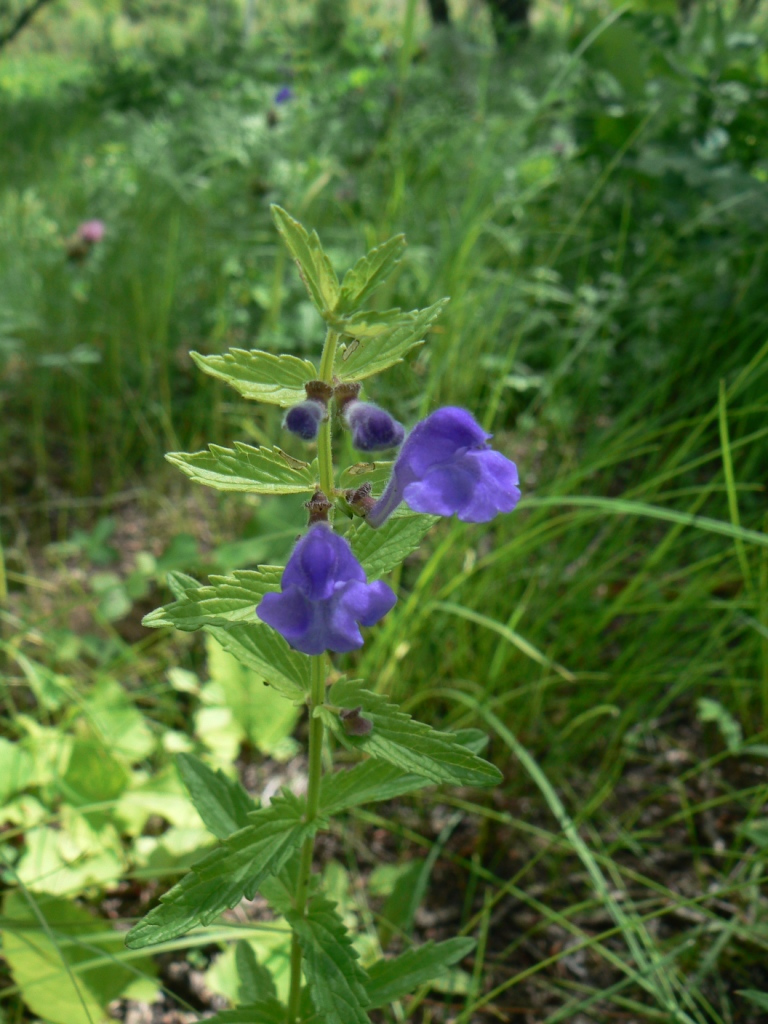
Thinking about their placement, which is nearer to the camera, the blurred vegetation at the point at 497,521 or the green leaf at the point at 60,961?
the green leaf at the point at 60,961

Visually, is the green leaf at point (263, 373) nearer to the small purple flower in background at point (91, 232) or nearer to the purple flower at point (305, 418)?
the purple flower at point (305, 418)

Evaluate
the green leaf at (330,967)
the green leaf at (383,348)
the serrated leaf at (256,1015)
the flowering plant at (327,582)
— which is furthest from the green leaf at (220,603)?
the serrated leaf at (256,1015)

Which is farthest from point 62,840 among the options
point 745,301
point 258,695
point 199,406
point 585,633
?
point 745,301

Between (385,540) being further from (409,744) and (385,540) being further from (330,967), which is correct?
(330,967)

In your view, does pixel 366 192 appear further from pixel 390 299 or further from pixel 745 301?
pixel 745 301

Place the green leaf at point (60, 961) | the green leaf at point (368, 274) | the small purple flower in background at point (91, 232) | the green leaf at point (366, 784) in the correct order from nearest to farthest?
the green leaf at point (368, 274) → the green leaf at point (366, 784) → the green leaf at point (60, 961) → the small purple flower in background at point (91, 232)
